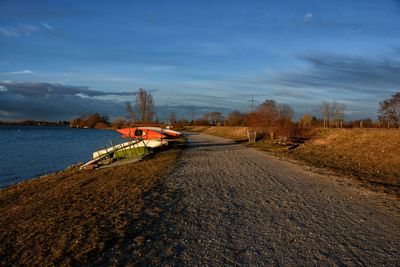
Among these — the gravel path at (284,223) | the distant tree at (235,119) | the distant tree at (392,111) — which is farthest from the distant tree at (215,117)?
the gravel path at (284,223)

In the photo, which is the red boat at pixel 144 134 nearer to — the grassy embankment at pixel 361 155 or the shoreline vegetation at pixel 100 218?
the grassy embankment at pixel 361 155

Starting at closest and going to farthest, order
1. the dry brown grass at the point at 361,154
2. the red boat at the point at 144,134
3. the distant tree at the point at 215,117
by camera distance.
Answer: the dry brown grass at the point at 361,154 → the red boat at the point at 144,134 → the distant tree at the point at 215,117

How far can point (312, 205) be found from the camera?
9.16 meters

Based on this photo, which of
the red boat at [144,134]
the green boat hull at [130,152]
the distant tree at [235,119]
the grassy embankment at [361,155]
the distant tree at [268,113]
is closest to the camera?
the grassy embankment at [361,155]

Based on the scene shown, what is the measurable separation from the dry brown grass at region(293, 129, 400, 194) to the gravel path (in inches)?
115

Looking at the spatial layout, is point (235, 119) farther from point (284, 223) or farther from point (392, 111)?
point (284, 223)

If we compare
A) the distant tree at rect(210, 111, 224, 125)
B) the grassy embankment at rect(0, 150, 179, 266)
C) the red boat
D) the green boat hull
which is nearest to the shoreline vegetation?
the grassy embankment at rect(0, 150, 179, 266)

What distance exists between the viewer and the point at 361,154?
20.2m

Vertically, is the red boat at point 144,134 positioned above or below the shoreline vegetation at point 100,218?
above

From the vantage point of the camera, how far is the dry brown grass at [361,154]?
15.0 m

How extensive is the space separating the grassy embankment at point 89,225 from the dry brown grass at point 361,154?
8.99m

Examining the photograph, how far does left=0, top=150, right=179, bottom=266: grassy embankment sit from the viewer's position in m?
5.63

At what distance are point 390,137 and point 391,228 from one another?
667 inches

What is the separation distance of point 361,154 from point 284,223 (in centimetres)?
1491
